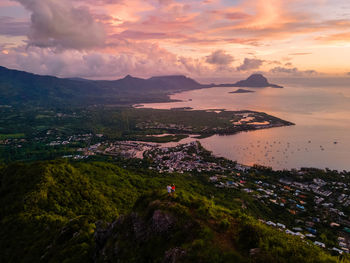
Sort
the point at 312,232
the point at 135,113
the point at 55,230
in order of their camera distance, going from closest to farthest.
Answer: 1. the point at 55,230
2. the point at 312,232
3. the point at 135,113

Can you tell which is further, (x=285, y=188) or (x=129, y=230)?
(x=285, y=188)

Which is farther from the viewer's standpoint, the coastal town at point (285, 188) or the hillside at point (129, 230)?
the coastal town at point (285, 188)

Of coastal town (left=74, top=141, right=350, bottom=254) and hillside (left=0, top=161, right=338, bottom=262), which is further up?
hillside (left=0, top=161, right=338, bottom=262)

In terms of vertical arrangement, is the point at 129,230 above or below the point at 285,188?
above

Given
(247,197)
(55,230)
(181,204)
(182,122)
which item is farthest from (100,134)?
(181,204)

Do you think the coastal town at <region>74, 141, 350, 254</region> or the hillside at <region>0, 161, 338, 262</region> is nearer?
the hillside at <region>0, 161, 338, 262</region>

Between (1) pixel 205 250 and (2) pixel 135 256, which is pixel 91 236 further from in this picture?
(1) pixel 205 250

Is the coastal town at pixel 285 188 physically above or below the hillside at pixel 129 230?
below

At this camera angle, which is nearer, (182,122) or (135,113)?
(182,122)
